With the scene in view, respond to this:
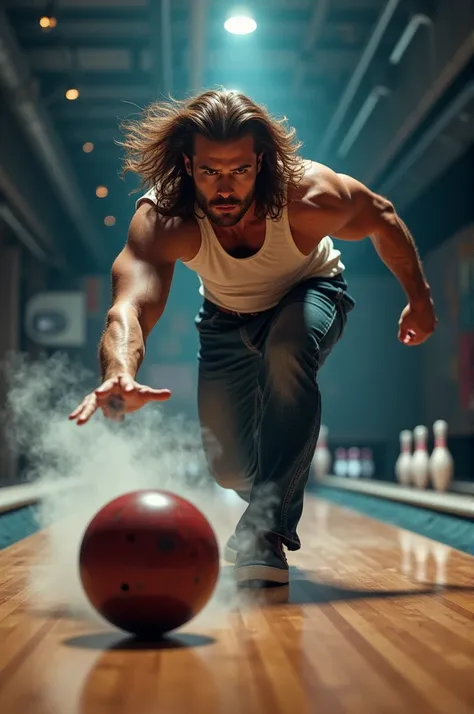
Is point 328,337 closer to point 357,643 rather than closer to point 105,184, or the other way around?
point 357,643

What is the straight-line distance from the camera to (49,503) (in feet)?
17.4

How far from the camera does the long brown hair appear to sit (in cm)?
224

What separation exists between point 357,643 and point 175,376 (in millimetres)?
9267

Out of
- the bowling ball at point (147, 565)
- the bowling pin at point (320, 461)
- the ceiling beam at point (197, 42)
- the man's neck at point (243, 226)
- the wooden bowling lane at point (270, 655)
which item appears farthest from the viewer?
the bowling pin at point (320, 461)

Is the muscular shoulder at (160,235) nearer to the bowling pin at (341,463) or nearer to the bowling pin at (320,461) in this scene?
the bowling pin at (320,461)

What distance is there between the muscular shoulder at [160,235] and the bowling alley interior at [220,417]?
0.13m

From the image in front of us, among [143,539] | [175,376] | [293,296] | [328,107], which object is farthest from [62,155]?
[143,539]

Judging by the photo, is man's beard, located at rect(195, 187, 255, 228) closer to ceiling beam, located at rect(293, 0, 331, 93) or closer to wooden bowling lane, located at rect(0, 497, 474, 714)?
wooden bowling lane, located at rect(0, 497, 474, 714)

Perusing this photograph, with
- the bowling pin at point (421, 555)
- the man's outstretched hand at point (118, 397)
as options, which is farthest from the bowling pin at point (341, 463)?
the man's outstretched hand at point (118, 397)

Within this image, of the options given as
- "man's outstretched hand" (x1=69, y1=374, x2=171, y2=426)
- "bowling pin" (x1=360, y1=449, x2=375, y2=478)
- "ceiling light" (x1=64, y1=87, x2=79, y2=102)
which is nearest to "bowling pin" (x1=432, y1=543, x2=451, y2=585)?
"man's outstretched hand" (x1=69, y1=374, x2=171, y2=426)

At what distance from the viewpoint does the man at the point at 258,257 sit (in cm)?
220

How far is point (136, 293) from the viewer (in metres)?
2.15

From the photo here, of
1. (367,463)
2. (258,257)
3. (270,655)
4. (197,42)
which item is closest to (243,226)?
(258,257)

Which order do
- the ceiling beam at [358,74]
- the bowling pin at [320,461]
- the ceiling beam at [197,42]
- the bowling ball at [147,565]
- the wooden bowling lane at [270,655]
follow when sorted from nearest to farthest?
the wooden bowling lane at [270,655] < the bowling ball at [147,565] < the ceiling beam at [197,42] < the ceiling beam at [358,74] < the bowling pin at [320,461]
